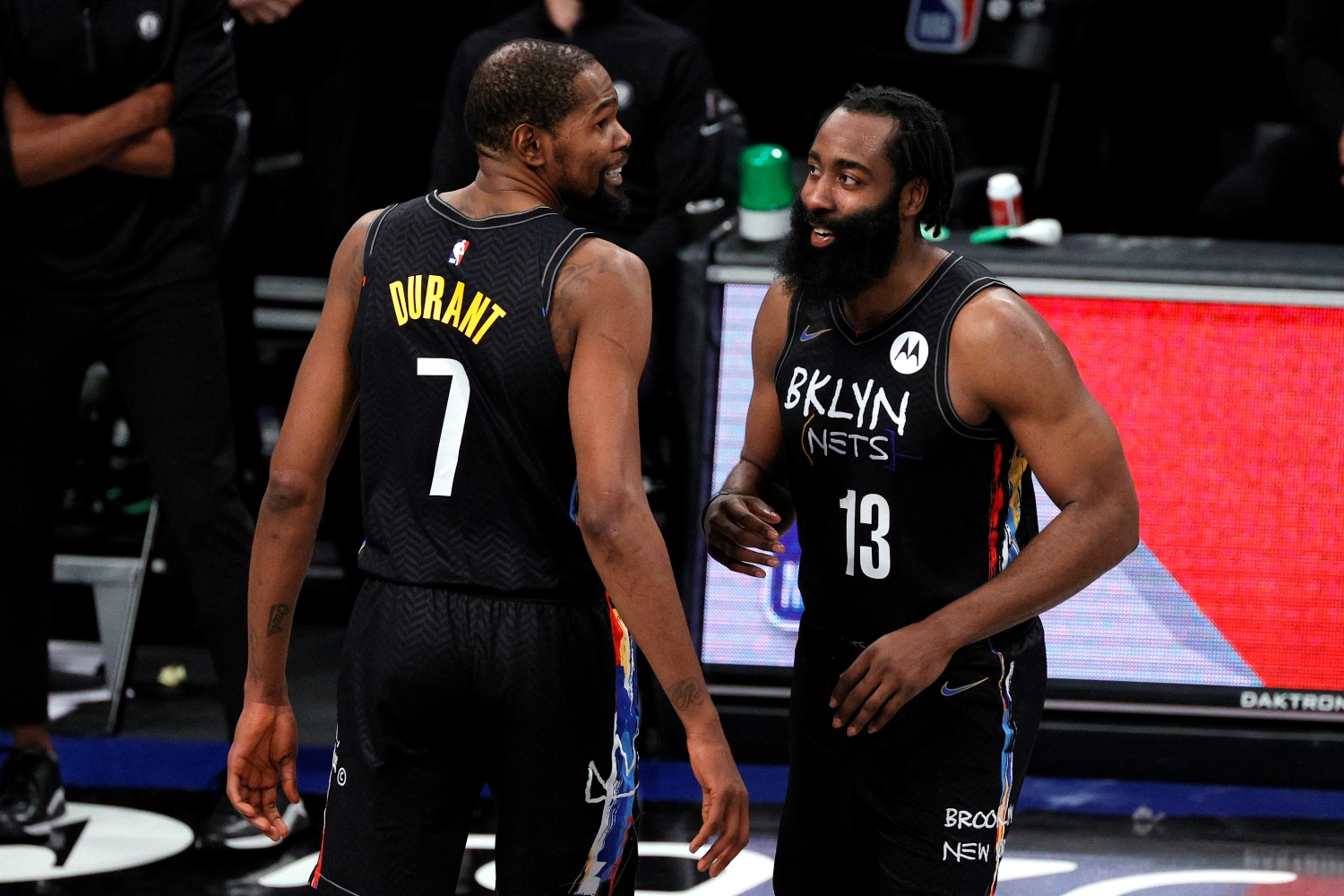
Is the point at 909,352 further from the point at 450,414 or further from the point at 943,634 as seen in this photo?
the point at 450,414

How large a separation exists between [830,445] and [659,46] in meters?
2.17

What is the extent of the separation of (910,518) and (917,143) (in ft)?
1.90

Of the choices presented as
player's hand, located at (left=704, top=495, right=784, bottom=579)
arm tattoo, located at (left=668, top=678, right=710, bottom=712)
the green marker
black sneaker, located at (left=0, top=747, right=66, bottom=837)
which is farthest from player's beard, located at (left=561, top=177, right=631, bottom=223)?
black sneaker, located at (left=0, top=747, right=66, bottom=837)

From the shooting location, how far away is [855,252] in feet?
7.88

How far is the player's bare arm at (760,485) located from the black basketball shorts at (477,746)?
0.33 meters

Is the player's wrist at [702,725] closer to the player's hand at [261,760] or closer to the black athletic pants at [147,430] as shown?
the player's hand at [261,760]

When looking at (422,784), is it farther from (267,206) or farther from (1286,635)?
(267,206)

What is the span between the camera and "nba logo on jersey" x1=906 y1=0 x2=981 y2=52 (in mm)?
5555

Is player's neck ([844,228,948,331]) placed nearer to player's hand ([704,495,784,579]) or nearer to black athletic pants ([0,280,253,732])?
player's hand ([704,495,784,579])

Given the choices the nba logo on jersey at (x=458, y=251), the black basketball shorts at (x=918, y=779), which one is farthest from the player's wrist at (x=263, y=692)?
the black basketball shorts at (x=918, y=779)

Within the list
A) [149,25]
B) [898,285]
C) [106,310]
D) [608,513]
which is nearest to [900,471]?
[898,285]

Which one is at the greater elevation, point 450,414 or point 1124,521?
point 450,414

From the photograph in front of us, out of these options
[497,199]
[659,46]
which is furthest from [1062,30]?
[497,199]

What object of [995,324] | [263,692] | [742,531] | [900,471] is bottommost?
[263,692]
